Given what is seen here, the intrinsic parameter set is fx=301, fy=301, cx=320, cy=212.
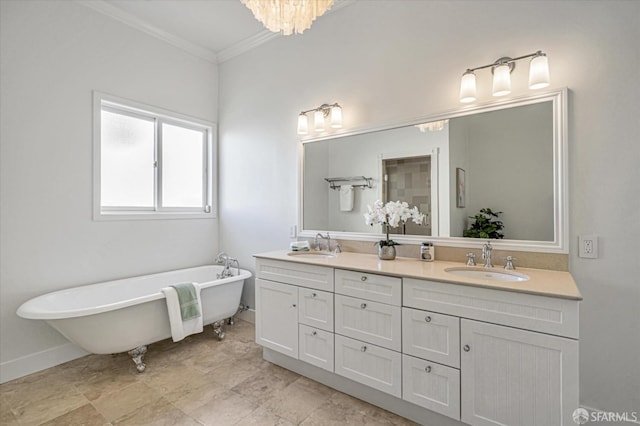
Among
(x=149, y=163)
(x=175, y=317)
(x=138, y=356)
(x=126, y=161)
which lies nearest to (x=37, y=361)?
(x=138, y=356)

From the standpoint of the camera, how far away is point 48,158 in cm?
242

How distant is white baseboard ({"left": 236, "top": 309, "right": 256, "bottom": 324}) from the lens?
3266 mm

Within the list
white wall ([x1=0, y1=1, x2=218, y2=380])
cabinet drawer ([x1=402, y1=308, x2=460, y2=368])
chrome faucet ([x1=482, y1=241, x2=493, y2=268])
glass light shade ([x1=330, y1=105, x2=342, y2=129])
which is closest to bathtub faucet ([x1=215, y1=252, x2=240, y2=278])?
white wall ([x1=0, y1=1, x2=218, y2=380])

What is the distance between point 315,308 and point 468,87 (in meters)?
1.77

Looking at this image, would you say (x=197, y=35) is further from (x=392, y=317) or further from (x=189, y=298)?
(x=392, y=317)

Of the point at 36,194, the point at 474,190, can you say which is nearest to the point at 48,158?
the point at 36,194

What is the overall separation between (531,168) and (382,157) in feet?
3.24

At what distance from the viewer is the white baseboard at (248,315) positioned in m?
3.27

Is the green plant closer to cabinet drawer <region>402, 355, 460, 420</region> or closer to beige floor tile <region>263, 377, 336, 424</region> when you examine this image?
cabinet drawer <region>402, 355, 460, 420</region>

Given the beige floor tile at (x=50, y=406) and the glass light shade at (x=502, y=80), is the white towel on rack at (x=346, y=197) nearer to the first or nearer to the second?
the glass light shade at (x=502, y=80)

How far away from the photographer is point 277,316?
231cm

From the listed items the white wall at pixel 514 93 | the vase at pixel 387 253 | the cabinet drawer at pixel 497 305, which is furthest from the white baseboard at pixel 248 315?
the cabinet drawer at pixel 497 305

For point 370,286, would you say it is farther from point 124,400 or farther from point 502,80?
point 124,400

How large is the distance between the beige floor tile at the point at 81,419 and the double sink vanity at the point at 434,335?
3.56 feet
